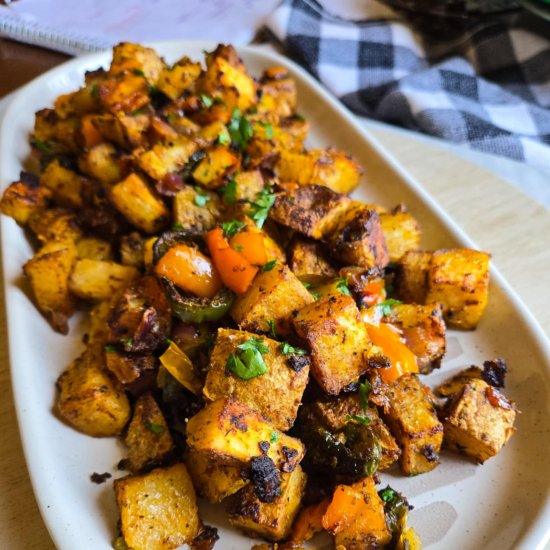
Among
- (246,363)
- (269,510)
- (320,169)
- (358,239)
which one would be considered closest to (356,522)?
(269,510)

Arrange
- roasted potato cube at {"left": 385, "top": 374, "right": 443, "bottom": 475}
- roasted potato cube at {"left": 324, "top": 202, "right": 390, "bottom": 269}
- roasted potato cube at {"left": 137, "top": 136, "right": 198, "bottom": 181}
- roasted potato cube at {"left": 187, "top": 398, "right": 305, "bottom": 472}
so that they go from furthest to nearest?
roasted potato cube at {"left": 137, "top": 136, "right": 198, "bottom": 181} < roasted potato cube at {"left": 324, "top": 202, "right": 390, "bottom": 269} < roasted potato cube at {"left": 385, "top": 374, "right": 443, "bottom": 475} < roasted potato cube at {"left": 187, "top": 398, "right": 305, "bottom": 472}

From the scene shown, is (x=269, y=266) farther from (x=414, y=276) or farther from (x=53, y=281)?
(x=53, y=281)

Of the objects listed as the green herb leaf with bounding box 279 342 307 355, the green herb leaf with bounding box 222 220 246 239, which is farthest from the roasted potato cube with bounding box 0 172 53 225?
the green herb leaf with bounding box 279 342 307 355

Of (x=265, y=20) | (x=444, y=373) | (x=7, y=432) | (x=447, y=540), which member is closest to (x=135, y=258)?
(x=7, y=432)

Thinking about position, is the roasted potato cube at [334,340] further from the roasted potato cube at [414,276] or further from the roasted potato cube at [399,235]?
the roasted potato cube at [399,235]

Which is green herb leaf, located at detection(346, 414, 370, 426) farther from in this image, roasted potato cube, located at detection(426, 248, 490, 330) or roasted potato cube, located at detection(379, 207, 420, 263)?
roasted potato cube, located at detection(379, 207, 420, 263)

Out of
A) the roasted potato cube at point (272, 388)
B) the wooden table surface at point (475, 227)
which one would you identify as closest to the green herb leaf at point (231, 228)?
the roasted potato cube at point (272, 388)

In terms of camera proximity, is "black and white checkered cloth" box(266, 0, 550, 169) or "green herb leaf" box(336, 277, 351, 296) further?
"black and white checkered cloth" box(266, 0, 550, 169)
